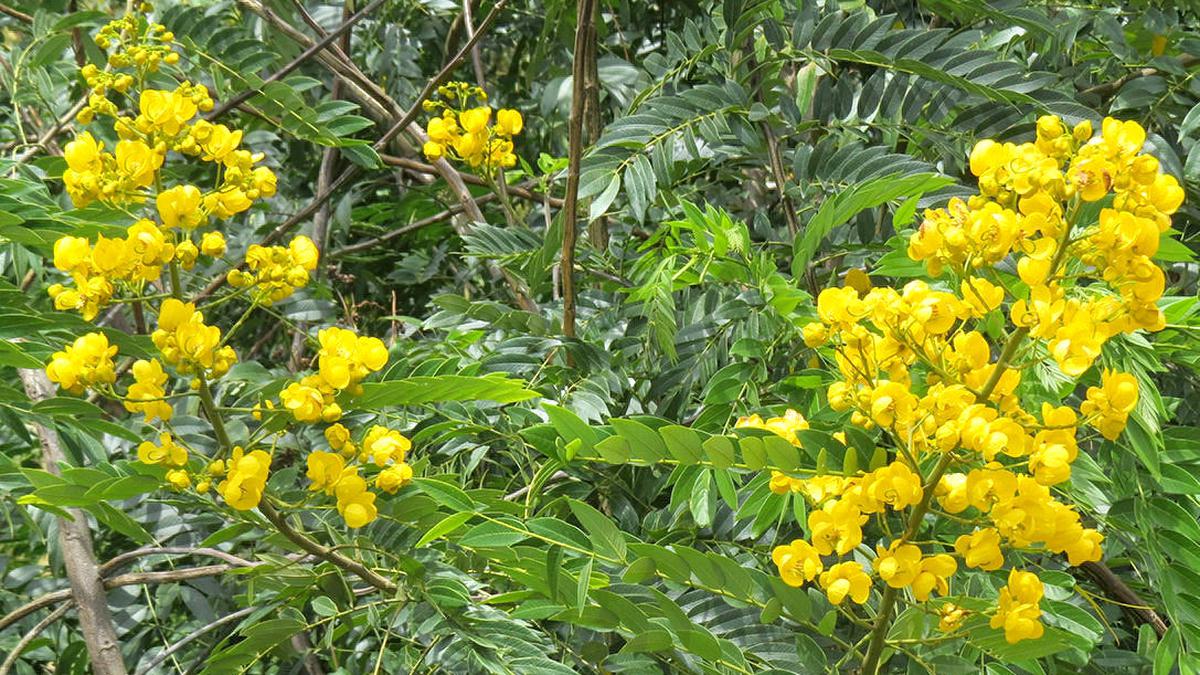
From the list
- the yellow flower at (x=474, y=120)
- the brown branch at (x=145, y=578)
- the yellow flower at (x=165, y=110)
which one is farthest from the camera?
the yellow flower at (x=474, y=120)

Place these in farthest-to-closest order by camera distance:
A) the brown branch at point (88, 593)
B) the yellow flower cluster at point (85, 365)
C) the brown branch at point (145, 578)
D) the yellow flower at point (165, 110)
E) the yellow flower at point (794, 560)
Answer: the brown branch at point (88, 593) < the brown branch at point (145, 578) < the yellow flower at point (165, 110) < the yellow flower cluster at point (85, 365) < the yellow flower at point (794, 560)

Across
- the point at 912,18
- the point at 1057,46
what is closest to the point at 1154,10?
the point at 1057,46

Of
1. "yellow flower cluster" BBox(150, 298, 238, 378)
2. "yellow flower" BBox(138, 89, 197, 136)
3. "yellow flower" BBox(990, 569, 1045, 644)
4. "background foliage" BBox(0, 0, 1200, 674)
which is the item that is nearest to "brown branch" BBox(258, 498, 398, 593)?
"background foliage" BBox(0, 0, 1200, 674)

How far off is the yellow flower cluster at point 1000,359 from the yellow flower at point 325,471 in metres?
0.42

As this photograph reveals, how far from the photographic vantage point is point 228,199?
116 centimetres

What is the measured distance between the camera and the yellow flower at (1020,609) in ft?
2.92

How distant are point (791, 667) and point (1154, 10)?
1158 mm

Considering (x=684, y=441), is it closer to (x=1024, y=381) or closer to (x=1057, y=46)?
(x=1024, y=381)

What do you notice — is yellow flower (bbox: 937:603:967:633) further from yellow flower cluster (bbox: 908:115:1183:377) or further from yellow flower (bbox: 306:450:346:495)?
yellow flower (bbox: 306:450:346:495)

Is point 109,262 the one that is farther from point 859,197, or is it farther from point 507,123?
point 507,123

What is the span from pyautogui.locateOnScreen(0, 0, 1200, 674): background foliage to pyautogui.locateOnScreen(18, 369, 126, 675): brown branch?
7 cm

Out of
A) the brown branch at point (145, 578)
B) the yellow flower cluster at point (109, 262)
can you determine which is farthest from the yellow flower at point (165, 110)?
the brown branch at point (145, 578)

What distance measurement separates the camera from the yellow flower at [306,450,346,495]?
1.10 meters

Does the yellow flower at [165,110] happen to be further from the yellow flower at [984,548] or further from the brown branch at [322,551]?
the yellow flower at [984,548]
